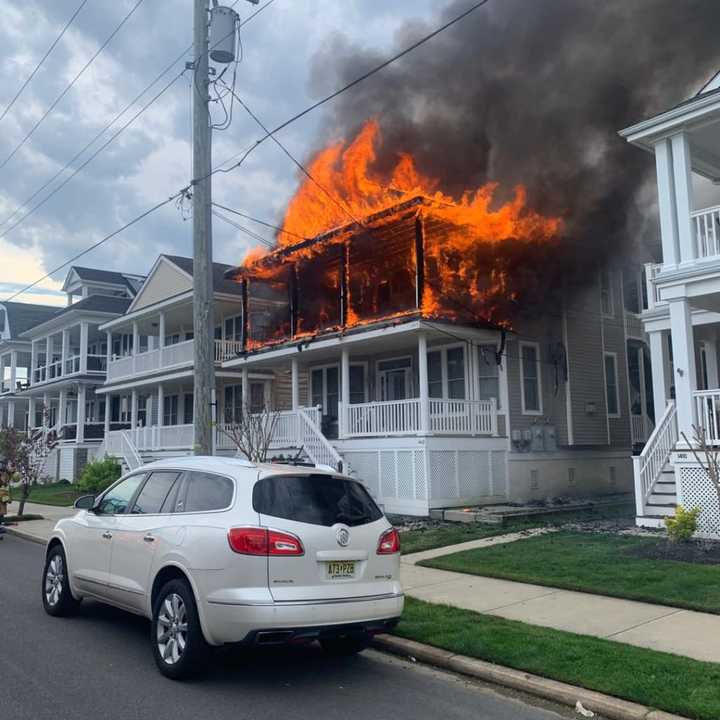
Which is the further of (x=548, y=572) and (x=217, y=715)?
(x=548, y=572)

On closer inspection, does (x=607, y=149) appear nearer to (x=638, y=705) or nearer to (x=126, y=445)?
(x=638, y=705)

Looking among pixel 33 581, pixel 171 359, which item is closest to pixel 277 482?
pixel 33 581

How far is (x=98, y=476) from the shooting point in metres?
24.6

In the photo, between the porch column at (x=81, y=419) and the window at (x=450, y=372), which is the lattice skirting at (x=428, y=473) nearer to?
the window at (x=450, y=372)

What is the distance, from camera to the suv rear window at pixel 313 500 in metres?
5.84

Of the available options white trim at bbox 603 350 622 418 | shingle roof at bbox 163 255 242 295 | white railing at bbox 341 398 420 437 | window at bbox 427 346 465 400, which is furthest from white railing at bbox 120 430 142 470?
white trim at bbox 603 350 622 418

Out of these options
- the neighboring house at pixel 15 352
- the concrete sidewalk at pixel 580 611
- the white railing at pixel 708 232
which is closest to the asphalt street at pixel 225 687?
the concrete sidewalk at pixel 580 611

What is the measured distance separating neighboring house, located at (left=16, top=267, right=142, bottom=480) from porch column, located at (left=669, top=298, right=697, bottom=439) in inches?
1028

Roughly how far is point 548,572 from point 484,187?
1116 centimetres

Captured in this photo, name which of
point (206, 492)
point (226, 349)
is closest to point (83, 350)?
point (226, 349)

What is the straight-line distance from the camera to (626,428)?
21.5 m

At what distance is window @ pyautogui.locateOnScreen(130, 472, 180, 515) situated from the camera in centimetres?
674

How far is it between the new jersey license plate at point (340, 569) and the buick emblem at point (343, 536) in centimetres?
14

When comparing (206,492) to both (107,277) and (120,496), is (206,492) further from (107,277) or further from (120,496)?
(107,277)
